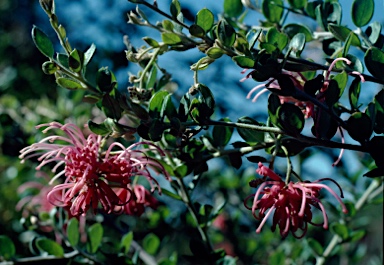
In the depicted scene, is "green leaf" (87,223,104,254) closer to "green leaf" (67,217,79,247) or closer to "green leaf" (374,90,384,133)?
"green leaf" (67,217,79,247)

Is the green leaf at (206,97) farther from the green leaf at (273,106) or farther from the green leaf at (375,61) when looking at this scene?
the green leaf at (375,61)

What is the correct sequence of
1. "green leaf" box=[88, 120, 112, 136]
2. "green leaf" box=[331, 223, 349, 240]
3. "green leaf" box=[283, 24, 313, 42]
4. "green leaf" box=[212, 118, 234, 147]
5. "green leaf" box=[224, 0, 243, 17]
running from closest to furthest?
1. "green leaf" box=[88, 120, 112, 136]
2. "green leaf" box=[212, 118, 234, 147]
3. "green leaf" box=[283, 24, 313, 42]
4. "green leaf" box=[224, 0, 243, 17]
5. "green leaf" box=[331, 223, 349, 240]

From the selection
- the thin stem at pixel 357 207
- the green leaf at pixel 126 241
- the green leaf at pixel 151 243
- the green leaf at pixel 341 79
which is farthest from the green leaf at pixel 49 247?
the green leaf at pixel 341 79

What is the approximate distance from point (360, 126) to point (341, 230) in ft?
2.16

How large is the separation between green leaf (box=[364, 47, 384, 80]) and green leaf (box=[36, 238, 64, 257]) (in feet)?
2.74

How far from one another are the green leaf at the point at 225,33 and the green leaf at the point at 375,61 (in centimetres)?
23

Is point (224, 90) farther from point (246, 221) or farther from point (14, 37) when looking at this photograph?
point (14, 37)

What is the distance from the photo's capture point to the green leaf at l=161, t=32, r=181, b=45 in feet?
3.27

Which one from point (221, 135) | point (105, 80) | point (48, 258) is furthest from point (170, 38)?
point (48, 258)

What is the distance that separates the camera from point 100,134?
994 millimetres

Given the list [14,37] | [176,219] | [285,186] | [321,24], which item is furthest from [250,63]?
[14,37]

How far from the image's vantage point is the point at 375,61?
957mm

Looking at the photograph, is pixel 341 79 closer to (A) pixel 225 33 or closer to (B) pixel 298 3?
(A) pixel 225 33

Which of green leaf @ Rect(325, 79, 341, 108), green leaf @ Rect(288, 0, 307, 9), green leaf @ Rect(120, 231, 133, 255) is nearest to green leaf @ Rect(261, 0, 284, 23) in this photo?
green leaf @ Rect(288, 0, 307, 9)
